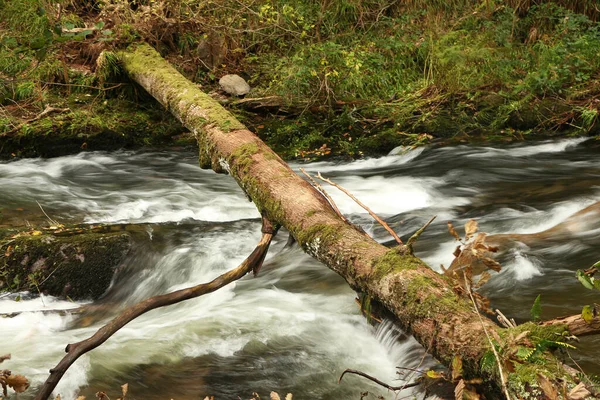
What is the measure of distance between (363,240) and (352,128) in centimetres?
522

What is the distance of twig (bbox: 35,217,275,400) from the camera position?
2869 millimetres

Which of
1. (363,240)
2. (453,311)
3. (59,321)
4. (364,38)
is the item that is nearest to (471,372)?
(453,311)

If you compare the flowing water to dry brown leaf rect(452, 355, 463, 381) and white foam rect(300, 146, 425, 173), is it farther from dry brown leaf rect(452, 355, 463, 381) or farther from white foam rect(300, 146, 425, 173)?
dry brown leaf rect(452, 355, 463, 381)

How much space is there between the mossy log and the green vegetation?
10.4 ft

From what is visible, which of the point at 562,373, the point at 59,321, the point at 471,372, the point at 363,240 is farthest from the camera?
the point at 59,321

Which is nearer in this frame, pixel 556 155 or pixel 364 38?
pixel 556 155

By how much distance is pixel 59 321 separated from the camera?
15.1ft

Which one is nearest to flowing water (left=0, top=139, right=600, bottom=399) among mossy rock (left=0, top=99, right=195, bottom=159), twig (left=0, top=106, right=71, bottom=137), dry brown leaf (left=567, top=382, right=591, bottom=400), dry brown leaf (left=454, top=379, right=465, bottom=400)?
mossy rock (left=0, top=99, right=195, bottom=159)

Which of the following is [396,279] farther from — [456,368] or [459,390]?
[459,390]

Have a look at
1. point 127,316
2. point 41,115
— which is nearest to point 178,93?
point 41,115

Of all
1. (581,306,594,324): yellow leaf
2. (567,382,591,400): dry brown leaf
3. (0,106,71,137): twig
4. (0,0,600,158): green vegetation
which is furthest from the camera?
(0,0,600,158): green vegetation

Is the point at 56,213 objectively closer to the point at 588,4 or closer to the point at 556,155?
the point at 556,155

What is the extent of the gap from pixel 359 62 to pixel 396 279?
19.4 ft

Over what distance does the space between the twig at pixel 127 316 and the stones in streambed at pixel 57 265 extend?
1729mm
